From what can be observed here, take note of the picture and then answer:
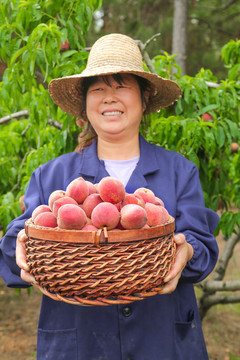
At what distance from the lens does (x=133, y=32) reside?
32.7 ft

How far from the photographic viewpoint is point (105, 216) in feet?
4.25

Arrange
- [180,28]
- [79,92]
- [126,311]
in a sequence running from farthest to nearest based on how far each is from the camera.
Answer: [180,28], [79,92], [126,311]

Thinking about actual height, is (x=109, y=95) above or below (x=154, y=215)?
above

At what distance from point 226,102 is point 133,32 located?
805 centimetres

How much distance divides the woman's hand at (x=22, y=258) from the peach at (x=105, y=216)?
33cm

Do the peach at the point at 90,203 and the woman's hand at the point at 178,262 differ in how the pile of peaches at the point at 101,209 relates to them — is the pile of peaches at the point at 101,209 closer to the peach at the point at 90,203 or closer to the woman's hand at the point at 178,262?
the peach at the point at 90,203

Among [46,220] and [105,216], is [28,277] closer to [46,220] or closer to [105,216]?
[46,220]

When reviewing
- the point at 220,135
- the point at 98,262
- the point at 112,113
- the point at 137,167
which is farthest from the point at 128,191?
the point at 220,135

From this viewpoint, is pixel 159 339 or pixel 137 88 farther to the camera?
pixel 137 88

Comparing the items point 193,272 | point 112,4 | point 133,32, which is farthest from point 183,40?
point 193,272

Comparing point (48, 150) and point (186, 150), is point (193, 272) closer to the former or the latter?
point (186, 150)

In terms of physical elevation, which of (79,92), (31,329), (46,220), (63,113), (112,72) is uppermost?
(112,72)

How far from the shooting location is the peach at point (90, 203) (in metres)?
1.43

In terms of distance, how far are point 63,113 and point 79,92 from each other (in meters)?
0.55
